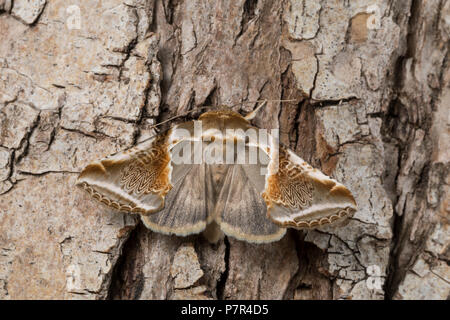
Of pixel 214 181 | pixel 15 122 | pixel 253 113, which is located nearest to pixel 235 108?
pixel 253 113

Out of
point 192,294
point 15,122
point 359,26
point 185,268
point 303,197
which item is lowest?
point 192,294

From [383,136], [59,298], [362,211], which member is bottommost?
[59,298]

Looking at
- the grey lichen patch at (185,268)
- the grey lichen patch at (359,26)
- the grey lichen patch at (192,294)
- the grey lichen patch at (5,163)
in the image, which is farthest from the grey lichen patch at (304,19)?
the grey lichen patch at (5,163)

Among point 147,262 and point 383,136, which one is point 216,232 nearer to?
point 147,262

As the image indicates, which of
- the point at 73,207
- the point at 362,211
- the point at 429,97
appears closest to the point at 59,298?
the point at 73,207

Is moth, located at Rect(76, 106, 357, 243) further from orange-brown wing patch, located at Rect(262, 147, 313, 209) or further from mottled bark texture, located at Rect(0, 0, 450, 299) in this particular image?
mottled bark texture, located at Rect(0, 0, 450, 299)

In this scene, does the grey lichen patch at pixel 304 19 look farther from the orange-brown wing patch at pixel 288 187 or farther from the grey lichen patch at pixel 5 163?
the grey lichen patch at pixel 5 163

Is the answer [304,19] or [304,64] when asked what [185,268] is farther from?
[304,19]
